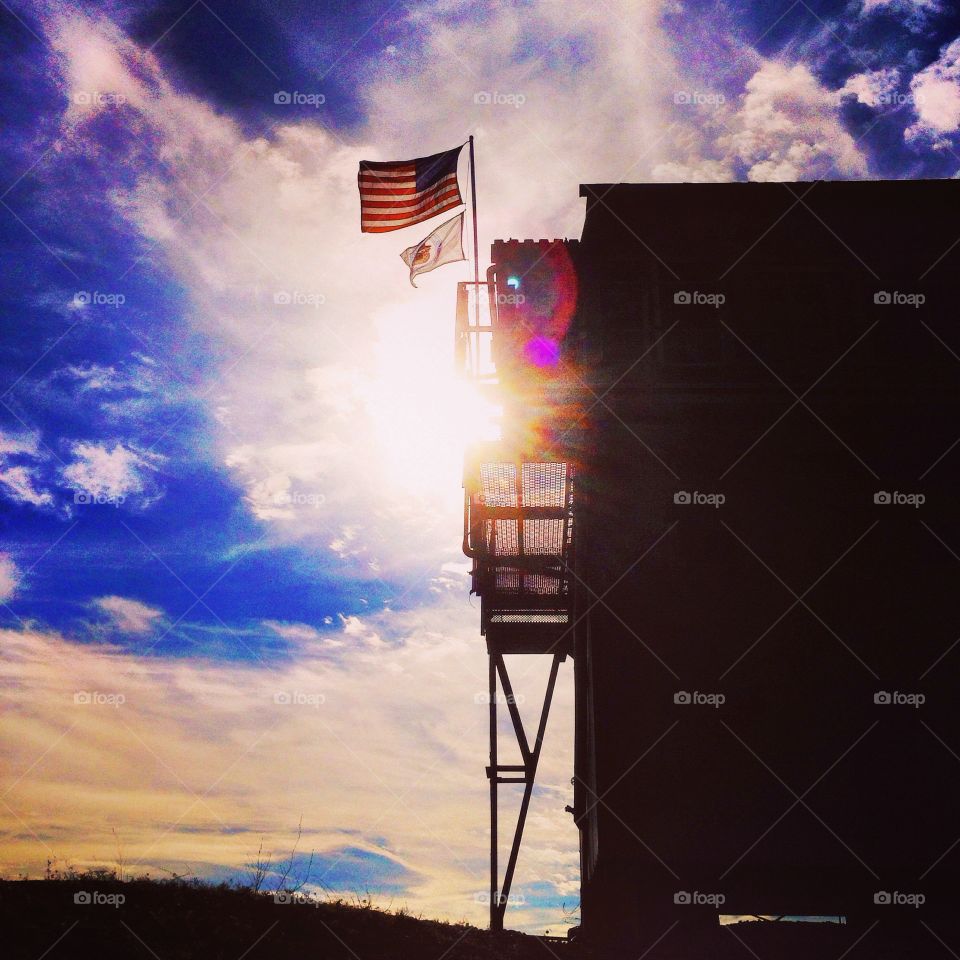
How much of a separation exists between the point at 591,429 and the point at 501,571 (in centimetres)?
346

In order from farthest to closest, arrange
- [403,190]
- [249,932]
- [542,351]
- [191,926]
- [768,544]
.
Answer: [403,190]
[542,351]
[768,544]
[249,932]
[191,926]

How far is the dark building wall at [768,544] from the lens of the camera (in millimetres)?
10031

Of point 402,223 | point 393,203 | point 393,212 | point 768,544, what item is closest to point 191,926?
point 768,544

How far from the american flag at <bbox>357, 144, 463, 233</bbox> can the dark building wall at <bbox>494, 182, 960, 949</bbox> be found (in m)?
2.15

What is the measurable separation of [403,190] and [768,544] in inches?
340

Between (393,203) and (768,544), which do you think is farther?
(393,203)

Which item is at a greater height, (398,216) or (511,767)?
(398,216)

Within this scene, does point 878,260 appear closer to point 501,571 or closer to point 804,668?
point 804,668

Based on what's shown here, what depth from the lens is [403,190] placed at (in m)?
14.0

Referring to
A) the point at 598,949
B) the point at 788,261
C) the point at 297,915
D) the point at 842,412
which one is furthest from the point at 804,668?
the point at 297,915

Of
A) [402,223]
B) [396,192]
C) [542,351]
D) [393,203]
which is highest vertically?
[396,192]

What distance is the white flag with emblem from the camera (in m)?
13.7

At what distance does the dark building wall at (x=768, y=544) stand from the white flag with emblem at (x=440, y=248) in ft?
3.98

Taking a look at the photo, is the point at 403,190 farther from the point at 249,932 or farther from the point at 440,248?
the point at 249,932
